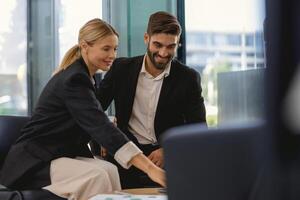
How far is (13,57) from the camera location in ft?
15.1

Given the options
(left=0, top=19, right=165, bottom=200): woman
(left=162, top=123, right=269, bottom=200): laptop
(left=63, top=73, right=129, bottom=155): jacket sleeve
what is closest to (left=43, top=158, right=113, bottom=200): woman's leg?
(left=0, top=19, right=165, bottom=200): woman

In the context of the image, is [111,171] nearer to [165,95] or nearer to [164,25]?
[165,95]

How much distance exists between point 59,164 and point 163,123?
0.75 metres

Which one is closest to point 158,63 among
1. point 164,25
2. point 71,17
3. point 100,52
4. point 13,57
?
point 164,25

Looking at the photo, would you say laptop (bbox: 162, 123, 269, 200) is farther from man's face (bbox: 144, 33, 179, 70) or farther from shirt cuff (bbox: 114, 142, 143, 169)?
man's face (bbox: 144, 33, 179, 70)

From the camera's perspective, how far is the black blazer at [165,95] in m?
2.78

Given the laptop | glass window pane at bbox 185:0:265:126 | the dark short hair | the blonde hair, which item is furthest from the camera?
glass window pane at bbox 185:0:265:126

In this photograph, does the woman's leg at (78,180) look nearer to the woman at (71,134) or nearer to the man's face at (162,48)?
the woman at (71,134)

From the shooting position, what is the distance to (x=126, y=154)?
1948 millimetres

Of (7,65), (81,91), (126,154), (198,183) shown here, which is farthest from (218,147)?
(7,65)

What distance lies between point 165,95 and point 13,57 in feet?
7.33

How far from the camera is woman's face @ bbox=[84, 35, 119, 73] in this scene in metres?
2.33

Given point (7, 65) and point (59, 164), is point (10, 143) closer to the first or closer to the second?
point (59, 164)

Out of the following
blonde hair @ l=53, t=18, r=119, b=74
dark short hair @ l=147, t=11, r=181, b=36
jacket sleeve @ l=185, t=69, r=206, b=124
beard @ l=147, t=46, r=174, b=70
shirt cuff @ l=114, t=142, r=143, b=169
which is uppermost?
dark short hair @ l=147, t=11, r=181, b=36
